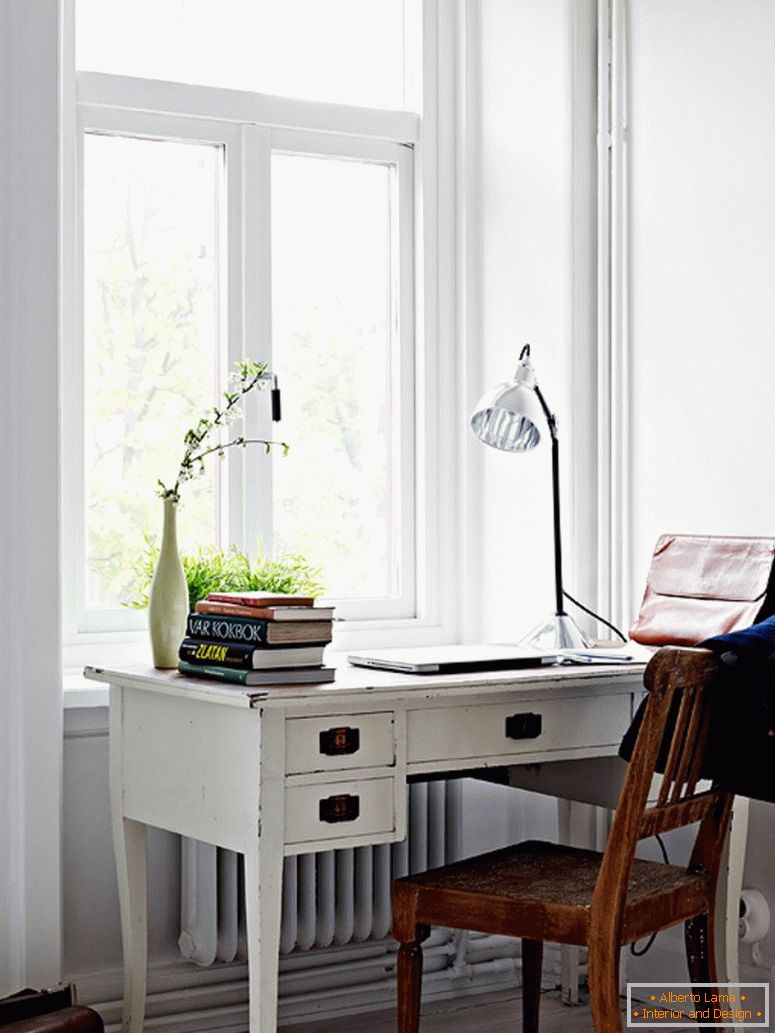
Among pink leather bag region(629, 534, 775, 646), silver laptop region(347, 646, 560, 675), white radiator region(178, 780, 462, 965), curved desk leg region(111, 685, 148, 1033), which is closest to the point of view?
silver laptop region(347, 646, 560, 675)

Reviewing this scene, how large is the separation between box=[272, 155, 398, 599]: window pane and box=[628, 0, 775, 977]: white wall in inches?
23.4

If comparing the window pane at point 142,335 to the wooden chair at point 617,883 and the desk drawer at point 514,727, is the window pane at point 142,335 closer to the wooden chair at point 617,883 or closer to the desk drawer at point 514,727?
the desk drawer at point 514,727

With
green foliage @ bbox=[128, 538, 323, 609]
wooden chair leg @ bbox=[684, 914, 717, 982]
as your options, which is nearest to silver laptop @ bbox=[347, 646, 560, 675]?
green foliage @ bbox=[128, 538, 323, 609]

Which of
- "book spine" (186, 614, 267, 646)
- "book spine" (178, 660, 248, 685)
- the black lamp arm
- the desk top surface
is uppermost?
the black lamp arm

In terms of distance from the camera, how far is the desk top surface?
2318mm

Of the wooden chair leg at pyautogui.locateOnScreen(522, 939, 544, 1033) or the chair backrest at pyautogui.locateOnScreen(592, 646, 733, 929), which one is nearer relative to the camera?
the chair backrest at pyautogui.locateOnScreen(592, 646, 733, 929)

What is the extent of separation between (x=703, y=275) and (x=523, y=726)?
1045 millimetres

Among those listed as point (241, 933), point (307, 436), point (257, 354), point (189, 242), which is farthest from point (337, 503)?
point (241, 933)

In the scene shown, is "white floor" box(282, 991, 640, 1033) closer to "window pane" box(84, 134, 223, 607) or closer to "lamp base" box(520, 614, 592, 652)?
"lamp base" box(520, 614, 592, 652)

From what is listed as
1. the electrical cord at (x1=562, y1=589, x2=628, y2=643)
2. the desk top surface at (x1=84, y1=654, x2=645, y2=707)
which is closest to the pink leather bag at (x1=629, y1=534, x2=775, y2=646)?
the electrical cord at (x1=562, y1=589, x2=628, y2=643)

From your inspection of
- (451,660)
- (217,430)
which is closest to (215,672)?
(451,660)

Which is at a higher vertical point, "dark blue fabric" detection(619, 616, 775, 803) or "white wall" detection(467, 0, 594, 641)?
"white wall" detection(467, 0, 594, 641)

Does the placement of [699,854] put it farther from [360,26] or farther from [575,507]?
[360,26]

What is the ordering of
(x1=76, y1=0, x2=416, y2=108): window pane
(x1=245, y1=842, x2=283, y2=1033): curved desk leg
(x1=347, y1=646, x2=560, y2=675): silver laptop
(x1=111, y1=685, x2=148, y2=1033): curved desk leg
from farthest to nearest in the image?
(x1=76, y1=0, x2=416, y2=108): window pane, (x1=111, y1=685, x2=148, y2=1033): curved desk leg, (x1=347, y1=646, x2=560, y2=675): silver laptop, (x1=245, y1=842, x2=283, y2=1033): curved desk leg
